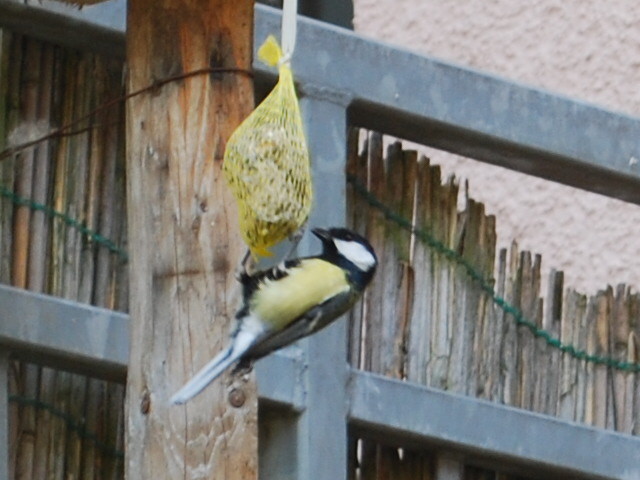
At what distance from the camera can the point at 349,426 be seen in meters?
5.19

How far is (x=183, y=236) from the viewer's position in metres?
4.01

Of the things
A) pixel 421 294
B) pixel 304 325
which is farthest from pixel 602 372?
pixel 304 325

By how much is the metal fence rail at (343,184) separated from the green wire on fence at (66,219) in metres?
0.25

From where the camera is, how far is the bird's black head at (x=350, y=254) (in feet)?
13.1

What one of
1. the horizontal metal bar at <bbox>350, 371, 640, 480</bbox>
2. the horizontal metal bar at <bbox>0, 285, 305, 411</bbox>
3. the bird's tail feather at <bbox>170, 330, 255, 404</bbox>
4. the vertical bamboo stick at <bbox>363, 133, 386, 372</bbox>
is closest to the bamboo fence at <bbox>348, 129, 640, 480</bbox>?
the vertical bamboo stick at <bbox>363, 133, 386, 372</bbox>

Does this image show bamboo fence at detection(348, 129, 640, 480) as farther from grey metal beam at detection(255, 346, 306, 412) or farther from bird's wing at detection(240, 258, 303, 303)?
bird's wing at detection(240, 258, 303, 303)

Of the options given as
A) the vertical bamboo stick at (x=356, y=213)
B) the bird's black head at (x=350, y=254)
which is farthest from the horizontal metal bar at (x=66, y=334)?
the bird's black head at (x=350, y=254)

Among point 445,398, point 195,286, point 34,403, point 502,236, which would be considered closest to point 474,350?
point 445,398

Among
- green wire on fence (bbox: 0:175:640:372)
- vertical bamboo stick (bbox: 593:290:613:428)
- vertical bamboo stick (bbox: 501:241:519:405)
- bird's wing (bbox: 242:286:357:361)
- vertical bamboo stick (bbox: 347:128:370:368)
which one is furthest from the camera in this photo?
vertical bamboo stick (bbox: 593:290:613:428)

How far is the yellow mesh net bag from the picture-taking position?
388 centimetres

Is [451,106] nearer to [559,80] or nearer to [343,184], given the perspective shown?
[343,184]

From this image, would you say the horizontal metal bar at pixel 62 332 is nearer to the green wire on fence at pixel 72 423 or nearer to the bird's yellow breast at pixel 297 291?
the green wire on fence at pixel 72 423

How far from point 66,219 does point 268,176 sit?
4.02 ft

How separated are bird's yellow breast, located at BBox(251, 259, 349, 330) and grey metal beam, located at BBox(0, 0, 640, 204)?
121 centimetres
